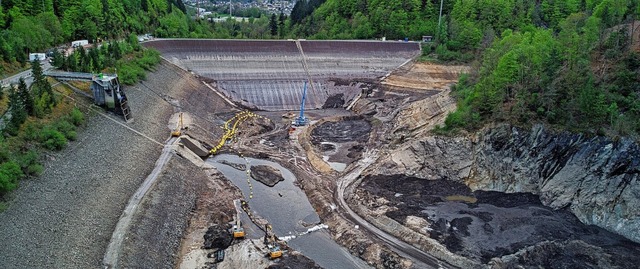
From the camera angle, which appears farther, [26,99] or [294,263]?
[26,99]

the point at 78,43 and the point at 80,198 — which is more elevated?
the point at 78,43

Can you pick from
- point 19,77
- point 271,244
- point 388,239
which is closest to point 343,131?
point 388,239

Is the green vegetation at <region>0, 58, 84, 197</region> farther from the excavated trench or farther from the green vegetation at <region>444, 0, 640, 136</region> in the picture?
the green vegetation at <region>444, 0, 640, 136</region>

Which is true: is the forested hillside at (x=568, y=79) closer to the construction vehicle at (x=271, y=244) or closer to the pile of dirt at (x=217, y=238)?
the construction vehicle at (x=271, y=244)

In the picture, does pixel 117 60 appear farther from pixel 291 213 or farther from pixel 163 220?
pixel 291 213

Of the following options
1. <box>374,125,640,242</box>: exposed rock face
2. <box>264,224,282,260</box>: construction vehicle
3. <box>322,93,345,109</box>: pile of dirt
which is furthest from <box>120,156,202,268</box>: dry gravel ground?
<box>322,93,345,109</box>: pile of dirt

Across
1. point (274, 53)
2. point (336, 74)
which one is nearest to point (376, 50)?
point (336, 74)
